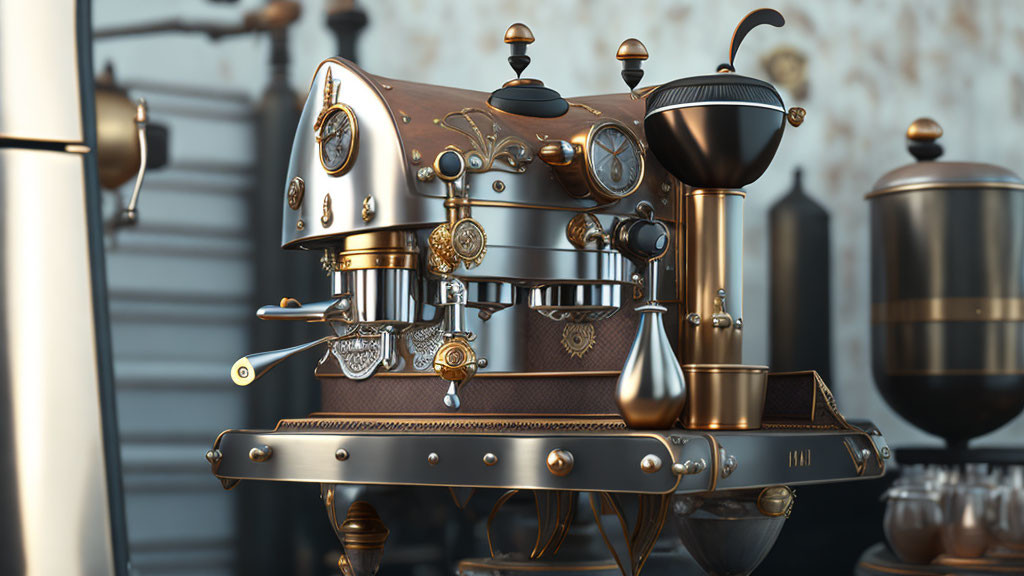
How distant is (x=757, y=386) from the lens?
138 centimetres

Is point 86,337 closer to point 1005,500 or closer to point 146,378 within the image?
point 146,378

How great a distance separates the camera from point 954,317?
219cm

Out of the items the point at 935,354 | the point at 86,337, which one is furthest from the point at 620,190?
the point at 935,354

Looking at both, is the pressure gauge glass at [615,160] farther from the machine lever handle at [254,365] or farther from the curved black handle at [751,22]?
the machine lever handle at [254,365]

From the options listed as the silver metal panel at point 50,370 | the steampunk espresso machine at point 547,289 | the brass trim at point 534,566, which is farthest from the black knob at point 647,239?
the silver metal panel at point 50,370

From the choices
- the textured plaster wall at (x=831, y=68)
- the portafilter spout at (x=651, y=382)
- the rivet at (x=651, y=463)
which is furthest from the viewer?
the textured plaster wall at (x=831, y=68)

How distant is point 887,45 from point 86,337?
2.03 metres

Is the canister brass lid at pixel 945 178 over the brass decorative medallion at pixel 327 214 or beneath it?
over

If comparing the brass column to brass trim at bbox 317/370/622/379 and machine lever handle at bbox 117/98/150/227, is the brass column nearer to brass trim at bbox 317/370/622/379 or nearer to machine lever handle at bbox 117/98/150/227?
brass trim at bbox 317/370/622/379

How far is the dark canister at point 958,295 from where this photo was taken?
218 centimetres

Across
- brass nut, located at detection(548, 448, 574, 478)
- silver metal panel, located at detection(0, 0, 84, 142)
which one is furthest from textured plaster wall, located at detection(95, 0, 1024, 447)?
brass nut, located at detection(548, 448, 574, 478)

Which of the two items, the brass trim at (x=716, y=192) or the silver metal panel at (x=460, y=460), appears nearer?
the silver metal panel at (x=460, y=460)

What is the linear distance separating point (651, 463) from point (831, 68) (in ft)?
6.38

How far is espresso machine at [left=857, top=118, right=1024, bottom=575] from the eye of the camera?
2178mm
